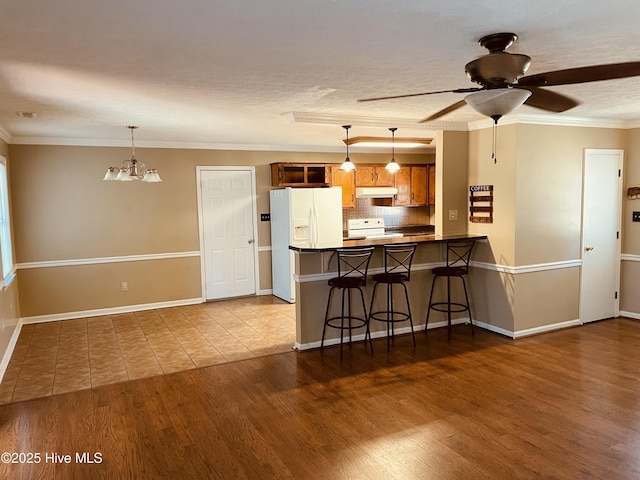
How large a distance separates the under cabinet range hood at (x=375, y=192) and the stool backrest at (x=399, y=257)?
8.77 ft

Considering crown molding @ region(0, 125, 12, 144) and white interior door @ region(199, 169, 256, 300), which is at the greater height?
Result: crown molding @ region(0, 125, 12, 144)

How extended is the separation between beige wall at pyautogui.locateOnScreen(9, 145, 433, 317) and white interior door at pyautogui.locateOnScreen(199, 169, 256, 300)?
154 mm

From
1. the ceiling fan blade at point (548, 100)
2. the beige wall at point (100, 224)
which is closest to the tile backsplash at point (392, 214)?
the beige wall at point (100, 224)

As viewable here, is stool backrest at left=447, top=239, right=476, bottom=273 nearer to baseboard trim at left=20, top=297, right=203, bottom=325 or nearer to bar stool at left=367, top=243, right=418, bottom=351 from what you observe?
bar stool at left=367, top=243, right=418, bottom=351

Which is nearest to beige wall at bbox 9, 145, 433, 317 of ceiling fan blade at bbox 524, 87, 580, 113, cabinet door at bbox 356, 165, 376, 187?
cabinet door at bbox 356, 165, 376, 187

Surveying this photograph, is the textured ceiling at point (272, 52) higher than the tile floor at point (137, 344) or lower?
higher

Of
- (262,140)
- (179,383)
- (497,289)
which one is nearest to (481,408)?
(497,289)

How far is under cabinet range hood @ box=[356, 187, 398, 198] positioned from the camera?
7.67 m

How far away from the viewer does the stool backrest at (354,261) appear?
185 inches

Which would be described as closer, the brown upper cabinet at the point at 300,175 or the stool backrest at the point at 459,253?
the stool backrest at the point at 459,253

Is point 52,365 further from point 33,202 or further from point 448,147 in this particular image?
point 448,147

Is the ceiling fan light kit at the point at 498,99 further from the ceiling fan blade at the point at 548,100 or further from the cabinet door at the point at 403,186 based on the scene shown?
the cabinet door at the point at 403,186

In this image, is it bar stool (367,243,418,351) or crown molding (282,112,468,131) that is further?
bar stool (367,243,418,351)

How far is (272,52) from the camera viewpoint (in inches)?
98.7
